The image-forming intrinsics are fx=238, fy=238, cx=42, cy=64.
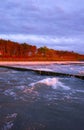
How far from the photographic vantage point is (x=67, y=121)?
10.4m

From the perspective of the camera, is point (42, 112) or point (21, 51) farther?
point (21, 51)

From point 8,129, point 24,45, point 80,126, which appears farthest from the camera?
point 24,45

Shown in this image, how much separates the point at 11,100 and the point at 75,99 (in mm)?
4020

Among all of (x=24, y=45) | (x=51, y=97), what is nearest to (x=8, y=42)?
(x=24, y=45)

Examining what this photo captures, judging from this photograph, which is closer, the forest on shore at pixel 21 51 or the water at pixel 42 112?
the water at pixel 42 112

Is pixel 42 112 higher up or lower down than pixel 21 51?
lower down

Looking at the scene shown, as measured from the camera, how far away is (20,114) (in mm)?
11203

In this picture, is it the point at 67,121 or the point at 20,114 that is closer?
the point at 67,121

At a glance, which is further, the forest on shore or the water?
the forest on shore

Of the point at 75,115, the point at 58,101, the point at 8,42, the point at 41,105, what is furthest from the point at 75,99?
the point at 8,42

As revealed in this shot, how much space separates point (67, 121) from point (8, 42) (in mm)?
104119

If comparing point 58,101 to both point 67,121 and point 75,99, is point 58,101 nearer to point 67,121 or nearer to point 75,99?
point 75,99

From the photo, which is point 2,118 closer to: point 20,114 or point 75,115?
point 20,114

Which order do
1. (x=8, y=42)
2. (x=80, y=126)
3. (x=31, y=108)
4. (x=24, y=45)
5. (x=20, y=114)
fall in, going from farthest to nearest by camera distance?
(x=24, y=45) < (x=8, y=42) < (x=31, y=108) < (x=20, y=114) < (x=80, y=126)
